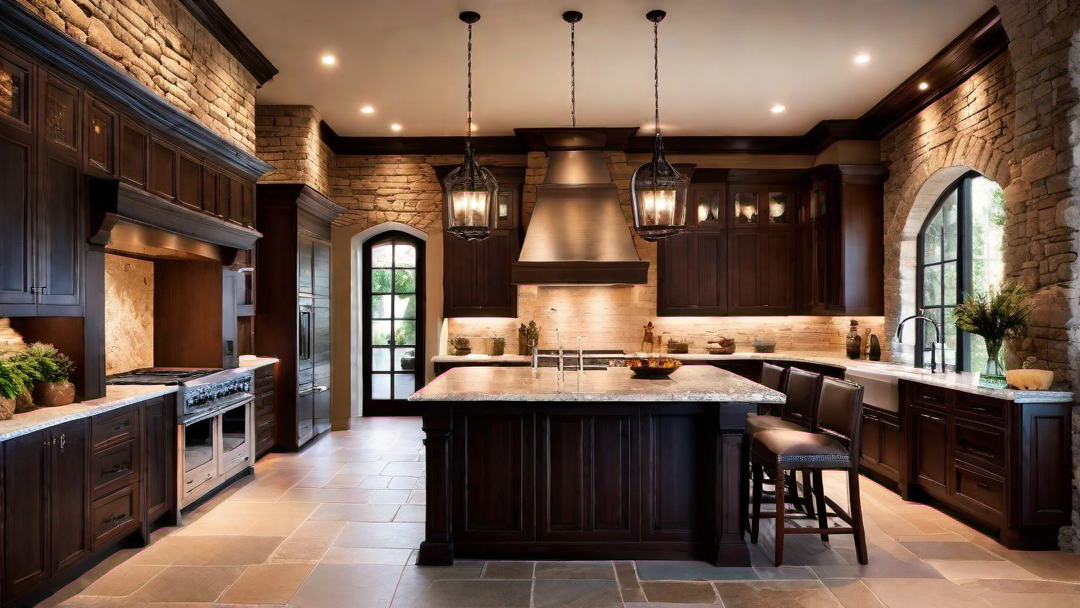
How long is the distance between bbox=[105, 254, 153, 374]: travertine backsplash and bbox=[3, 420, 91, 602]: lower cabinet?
4.38 ft

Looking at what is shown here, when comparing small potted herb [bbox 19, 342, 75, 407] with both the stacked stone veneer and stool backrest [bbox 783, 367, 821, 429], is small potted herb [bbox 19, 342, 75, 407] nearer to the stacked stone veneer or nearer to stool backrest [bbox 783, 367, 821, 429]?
stool backrest [bbox 783, 367, 821, 429]

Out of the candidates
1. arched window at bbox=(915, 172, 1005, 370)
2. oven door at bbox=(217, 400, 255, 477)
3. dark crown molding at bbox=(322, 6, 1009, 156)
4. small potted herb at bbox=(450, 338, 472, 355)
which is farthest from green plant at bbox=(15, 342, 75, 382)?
arched window at bbox=(915, 172, 1005, 370)

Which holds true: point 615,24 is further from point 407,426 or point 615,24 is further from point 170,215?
point 407,426

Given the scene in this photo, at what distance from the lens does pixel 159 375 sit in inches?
175

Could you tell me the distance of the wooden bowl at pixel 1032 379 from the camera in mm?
3807

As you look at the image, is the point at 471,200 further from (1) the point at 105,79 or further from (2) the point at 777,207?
(2) the point at 777,207

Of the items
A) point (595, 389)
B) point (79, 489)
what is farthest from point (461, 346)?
point (79, 489)

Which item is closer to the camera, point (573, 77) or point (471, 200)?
point (471, 200)

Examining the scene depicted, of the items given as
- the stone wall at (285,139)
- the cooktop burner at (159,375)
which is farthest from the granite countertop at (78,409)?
the stone wall at (285,139)

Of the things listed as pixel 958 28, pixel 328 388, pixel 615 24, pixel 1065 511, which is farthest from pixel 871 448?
pixel 328 388

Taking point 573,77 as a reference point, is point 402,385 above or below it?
below

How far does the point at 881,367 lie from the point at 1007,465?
5.81ft

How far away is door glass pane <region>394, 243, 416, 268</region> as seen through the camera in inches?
319

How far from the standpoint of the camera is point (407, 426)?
746cm
